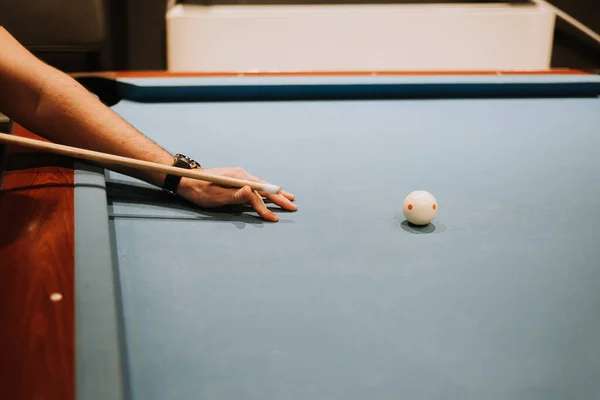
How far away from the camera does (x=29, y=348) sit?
2.86 feet

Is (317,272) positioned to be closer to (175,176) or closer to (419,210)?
(419,210)

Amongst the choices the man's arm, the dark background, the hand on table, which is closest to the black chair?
the dark background

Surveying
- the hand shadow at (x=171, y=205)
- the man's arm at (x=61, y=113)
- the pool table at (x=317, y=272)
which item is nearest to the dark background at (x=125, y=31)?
the pool table at (x=317, y=272)

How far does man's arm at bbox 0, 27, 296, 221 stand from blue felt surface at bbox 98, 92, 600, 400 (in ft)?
0.32

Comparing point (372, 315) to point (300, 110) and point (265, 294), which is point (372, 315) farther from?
point (300, 110)

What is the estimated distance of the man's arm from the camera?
1590mm

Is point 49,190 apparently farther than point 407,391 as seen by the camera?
Yes

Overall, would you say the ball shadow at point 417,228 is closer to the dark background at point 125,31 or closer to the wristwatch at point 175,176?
the wristwatch at point 175,176

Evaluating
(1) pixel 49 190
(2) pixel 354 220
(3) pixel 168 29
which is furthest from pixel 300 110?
(3) pixel 168 29

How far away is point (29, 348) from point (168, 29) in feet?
10.9

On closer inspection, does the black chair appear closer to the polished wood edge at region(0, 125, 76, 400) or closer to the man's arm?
the man's arm

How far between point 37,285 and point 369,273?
537mm

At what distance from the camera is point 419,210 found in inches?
55.3

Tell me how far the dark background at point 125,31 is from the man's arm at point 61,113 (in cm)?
202
